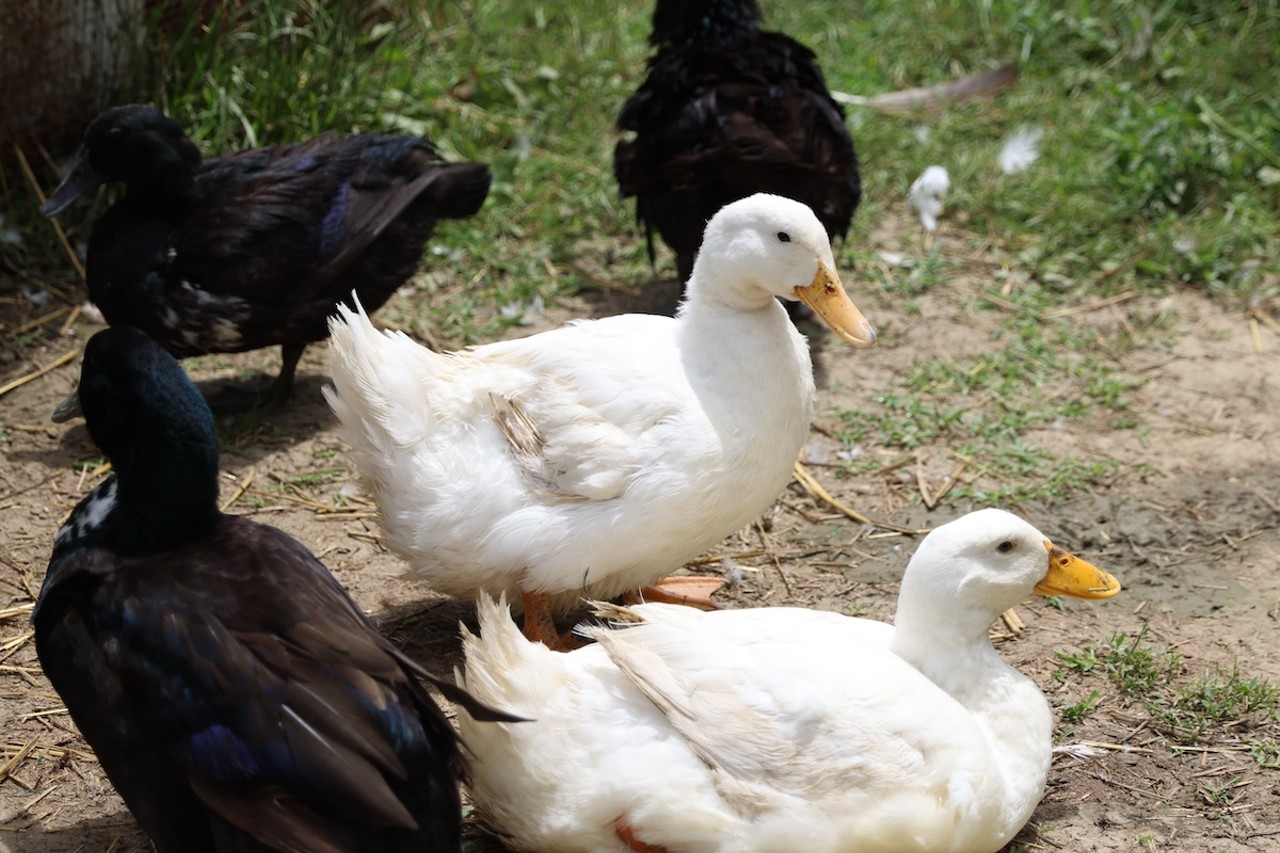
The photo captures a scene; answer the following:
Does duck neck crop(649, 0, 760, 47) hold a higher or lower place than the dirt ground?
higher

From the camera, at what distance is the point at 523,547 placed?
351cm

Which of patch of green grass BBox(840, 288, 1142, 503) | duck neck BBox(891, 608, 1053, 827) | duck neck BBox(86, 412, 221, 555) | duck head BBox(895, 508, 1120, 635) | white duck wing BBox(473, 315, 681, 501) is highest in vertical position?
duck neck BBox(86, 412, 221, 555)

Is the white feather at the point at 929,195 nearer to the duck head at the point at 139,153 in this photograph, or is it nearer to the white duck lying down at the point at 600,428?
the white duck lying down at the point at 600,428

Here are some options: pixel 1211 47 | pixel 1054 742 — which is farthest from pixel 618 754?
pixel 1211 47

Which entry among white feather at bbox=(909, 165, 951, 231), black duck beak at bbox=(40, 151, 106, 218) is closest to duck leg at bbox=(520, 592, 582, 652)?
black duck beak at bbox=(40, 151, 106, 218)

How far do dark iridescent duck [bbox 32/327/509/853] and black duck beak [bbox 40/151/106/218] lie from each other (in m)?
2.00

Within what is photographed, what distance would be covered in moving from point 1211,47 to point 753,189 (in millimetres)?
3601

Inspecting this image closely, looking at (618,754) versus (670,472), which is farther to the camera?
(670,472)

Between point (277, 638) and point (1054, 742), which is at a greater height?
point (277, 638)

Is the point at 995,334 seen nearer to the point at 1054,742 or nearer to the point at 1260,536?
the point at 1260,536

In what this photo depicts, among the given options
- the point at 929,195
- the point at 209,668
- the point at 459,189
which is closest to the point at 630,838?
the point at 209,668

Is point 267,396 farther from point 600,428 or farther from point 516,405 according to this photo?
point 600,428

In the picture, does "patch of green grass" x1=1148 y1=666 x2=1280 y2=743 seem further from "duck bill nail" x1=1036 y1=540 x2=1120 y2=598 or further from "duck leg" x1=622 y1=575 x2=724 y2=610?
"duck leg" x1=622 y1=575 x2=724 y2=610

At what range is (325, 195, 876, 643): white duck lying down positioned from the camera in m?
3.49
